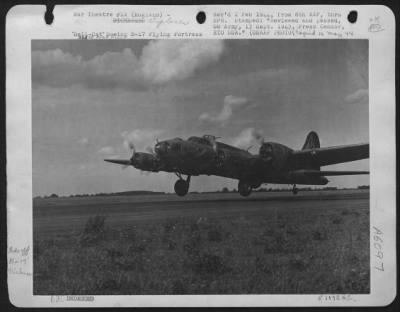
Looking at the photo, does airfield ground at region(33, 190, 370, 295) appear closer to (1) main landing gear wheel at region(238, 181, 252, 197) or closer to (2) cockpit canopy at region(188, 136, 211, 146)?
(1) main landing gear wheel at region(238, 181, 252, 197)

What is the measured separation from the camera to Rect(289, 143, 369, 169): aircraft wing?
2297 mm

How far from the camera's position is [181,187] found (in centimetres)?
230

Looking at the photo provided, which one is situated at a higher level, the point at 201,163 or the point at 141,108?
the point at 141,108

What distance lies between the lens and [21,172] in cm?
230

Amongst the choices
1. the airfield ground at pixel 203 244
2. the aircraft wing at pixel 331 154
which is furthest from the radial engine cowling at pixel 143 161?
the aircraft wing at pixel 331 154

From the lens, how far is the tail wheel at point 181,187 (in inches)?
90.1

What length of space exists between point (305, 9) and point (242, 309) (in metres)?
1.78

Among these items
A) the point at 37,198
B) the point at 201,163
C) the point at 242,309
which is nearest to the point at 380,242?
the point at 242,309

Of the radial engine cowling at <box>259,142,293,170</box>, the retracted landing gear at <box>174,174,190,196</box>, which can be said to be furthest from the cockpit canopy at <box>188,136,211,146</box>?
the radial engine cowling at <box>259,142,293,170</box>

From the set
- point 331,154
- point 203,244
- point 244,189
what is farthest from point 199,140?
point 331,154

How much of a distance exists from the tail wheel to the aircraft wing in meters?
0.65

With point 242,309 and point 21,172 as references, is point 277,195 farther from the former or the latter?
point 21,172

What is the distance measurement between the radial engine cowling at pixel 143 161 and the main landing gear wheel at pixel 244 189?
0.52 m

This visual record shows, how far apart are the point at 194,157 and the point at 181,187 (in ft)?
0.63
